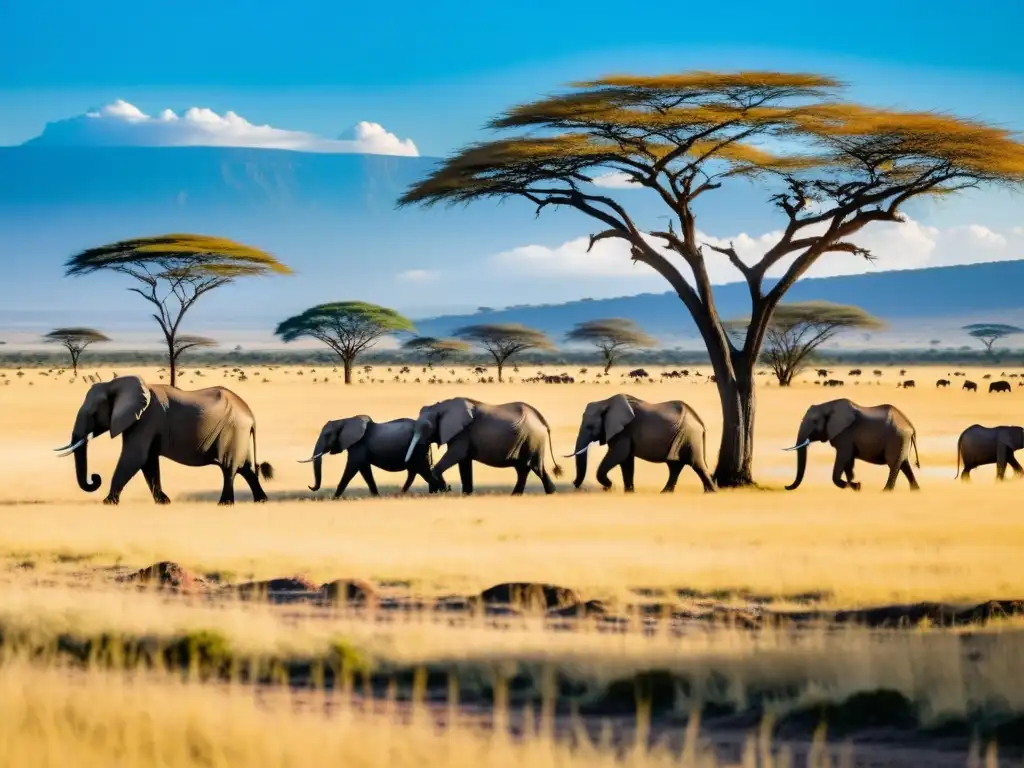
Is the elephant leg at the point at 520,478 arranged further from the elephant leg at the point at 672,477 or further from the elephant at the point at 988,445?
the elephant at the point at 988,445

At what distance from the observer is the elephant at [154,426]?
20.4 meters

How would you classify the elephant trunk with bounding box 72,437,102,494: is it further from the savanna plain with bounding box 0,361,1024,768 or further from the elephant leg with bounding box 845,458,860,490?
the elephant leg with bounding box 845,458,860,490

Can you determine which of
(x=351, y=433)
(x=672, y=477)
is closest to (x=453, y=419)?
(x=351, y=433)

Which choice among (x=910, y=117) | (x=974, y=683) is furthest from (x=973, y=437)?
(x=974, y=683)

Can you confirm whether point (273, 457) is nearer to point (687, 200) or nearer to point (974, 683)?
point (687, 200)

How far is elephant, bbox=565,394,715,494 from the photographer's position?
2300 cm

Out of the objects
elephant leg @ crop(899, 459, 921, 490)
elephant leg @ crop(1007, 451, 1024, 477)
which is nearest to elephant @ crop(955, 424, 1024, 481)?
elephant leg @ crop(1007, 451, 1024, 477)

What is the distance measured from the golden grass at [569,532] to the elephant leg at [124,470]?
22 centimetres

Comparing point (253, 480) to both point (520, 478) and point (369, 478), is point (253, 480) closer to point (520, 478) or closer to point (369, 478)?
point (369, 478)

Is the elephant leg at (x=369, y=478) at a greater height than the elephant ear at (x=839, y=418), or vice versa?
the elephant ear at (x=839, y=418)

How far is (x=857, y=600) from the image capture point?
12453 mm

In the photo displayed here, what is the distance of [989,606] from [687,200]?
48.9 ft

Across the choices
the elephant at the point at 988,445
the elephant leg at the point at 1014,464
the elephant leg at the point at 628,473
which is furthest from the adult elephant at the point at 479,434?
the elephant leg at the point at 1014,464

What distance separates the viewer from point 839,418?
2361cm
